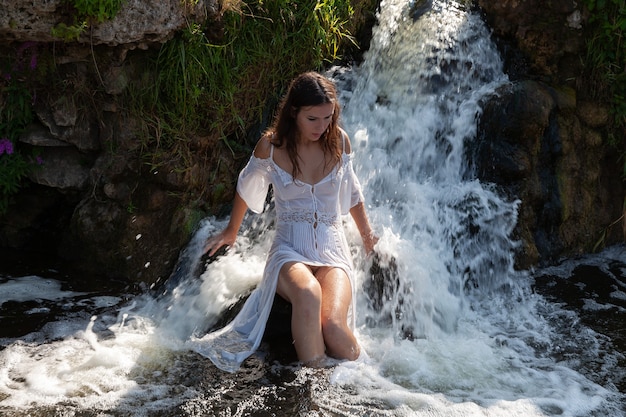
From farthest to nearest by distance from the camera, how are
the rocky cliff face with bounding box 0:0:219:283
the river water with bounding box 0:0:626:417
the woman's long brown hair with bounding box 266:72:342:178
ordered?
the rocky cliff face with bounding box 0:0:219:283 < the woman's long brown hair with bounding box 266:72:342:178 < the river water with bounding box 0:0:626:417

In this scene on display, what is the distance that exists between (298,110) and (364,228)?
3.16 ft

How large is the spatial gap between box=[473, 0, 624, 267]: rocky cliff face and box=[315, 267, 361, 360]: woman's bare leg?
2.16m

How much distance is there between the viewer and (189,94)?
6.01 meters

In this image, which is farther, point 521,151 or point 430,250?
point 521,151

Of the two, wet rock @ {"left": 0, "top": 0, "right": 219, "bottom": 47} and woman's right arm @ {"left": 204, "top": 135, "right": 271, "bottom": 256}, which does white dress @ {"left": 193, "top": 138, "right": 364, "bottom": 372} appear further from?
wet rock @ {"left": 0, "top": 0, "right": 219, "bottom": 47}

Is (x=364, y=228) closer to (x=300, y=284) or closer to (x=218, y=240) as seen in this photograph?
(x=300, y=284)

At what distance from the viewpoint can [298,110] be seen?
4.50m

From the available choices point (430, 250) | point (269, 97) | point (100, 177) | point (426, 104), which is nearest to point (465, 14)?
point (426, 104)

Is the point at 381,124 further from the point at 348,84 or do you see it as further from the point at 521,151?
the point at 521,151

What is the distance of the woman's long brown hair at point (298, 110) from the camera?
439 cm

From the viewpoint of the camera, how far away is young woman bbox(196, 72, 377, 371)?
4270 mm

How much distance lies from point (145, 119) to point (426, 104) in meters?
2.54

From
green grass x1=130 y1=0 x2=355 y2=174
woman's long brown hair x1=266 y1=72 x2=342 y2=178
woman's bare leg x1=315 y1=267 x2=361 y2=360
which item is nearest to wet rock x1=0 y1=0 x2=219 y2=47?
green grass x1=130 y1=0 x2=355 y2=174

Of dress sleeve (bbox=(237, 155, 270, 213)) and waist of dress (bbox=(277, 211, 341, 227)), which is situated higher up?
dress sleeve (bbox=(237, 155, 270, 213))
